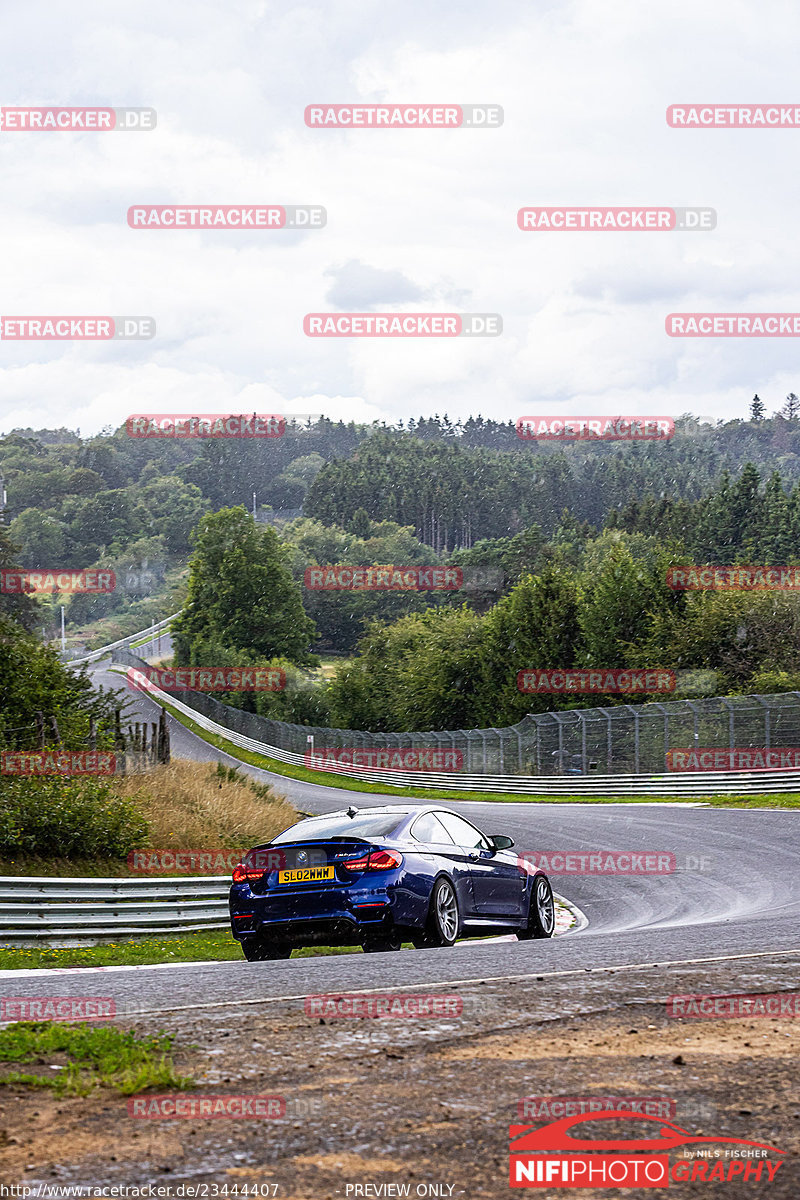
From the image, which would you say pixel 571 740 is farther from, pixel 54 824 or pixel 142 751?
pixel 54 824

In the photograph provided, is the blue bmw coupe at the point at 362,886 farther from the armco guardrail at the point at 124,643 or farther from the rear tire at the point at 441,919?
the armco guardrail at the point at 124,643

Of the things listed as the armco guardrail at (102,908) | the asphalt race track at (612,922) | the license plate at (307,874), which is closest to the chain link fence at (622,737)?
the asphalt race track at (612,922)

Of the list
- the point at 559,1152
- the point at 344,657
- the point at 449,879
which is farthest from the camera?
the point at 344,657

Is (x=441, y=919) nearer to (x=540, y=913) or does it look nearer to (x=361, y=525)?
(x=540, y=913)

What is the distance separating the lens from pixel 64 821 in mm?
16156

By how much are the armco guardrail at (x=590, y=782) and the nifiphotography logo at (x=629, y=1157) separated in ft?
95.8

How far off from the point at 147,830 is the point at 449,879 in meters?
7.53

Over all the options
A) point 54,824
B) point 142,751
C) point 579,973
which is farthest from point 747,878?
point 142,751

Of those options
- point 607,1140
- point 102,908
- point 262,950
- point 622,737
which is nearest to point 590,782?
point 622,737

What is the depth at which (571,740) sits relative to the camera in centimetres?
4322

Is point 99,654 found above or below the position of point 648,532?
below

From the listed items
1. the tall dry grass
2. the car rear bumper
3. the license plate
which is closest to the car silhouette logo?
the car rear bumper

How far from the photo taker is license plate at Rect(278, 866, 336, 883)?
10.6 meters

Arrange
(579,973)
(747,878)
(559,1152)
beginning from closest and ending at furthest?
(559,1152), (579,973), (747,878)
